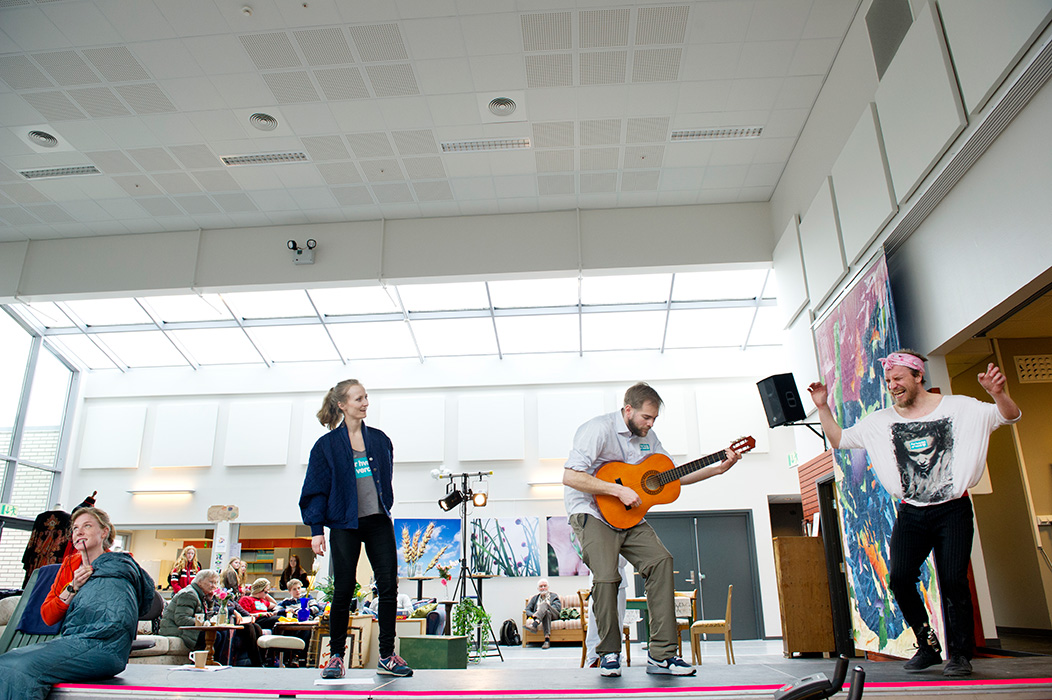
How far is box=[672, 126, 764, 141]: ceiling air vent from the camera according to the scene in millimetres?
7188

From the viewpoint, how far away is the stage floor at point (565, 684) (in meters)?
2.44

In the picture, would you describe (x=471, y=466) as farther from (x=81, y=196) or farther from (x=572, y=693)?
(x=572, y=693)

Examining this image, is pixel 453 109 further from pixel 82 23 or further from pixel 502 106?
pixel 82 23

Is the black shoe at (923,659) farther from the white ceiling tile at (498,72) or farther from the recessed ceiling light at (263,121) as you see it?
the recessed ceiling light at (263,121)

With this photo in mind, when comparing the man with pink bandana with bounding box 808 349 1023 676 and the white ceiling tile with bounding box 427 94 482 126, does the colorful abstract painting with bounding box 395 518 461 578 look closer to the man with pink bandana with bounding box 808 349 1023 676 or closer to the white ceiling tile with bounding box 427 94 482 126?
the white ceiling tile with bounding box 427 94 482 126

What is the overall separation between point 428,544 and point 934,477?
10054 mm

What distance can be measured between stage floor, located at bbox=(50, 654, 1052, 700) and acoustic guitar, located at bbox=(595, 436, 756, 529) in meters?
0.68

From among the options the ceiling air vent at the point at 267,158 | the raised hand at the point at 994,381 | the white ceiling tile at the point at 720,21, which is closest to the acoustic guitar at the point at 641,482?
the raised hand at the point at 994,381

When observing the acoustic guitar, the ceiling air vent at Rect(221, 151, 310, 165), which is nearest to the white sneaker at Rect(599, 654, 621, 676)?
the acoustic guitar

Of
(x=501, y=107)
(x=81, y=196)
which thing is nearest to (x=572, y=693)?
(x=501, y=107)

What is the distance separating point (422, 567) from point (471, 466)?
1.91 metres

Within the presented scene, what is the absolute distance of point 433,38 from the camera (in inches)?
235

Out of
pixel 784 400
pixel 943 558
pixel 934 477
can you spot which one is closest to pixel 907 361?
pixel 934 477

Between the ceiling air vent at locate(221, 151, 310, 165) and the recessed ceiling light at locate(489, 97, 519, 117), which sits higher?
the recessed ceiling light at locate(489, 97, 519, 117)
